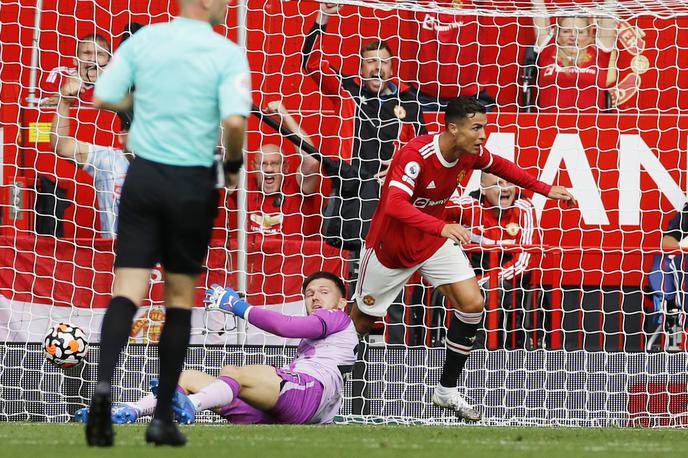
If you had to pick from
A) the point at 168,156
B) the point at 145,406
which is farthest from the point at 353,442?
the point at 145,406

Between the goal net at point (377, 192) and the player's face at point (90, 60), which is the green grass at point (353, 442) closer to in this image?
the goal net at point (377, 192)

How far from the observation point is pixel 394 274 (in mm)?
7531

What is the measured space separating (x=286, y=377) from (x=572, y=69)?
448 cm

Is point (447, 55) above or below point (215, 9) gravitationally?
above

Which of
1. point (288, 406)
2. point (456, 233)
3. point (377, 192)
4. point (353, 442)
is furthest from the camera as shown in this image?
point (377, 192)

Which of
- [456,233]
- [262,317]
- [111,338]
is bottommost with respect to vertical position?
[111,338]

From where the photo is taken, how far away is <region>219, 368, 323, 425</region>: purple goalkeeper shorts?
22.4ft

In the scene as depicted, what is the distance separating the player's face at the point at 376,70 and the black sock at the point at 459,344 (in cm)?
266

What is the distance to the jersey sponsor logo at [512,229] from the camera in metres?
9.23

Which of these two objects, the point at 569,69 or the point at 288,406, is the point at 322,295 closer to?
the point at 288,406

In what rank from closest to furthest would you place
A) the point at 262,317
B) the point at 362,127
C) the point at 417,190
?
the point at 262,317, the point at 417,190, the point at 362,127

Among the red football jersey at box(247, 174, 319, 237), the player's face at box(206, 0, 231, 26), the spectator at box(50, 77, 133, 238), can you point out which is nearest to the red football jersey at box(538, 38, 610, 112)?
the red football jersey at box(247, 174, 319, 237)

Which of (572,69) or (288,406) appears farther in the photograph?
(572,69)

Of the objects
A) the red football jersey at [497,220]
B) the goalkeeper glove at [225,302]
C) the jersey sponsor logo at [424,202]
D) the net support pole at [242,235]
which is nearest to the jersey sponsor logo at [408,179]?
the jersey sponsor logo at [424,202]
